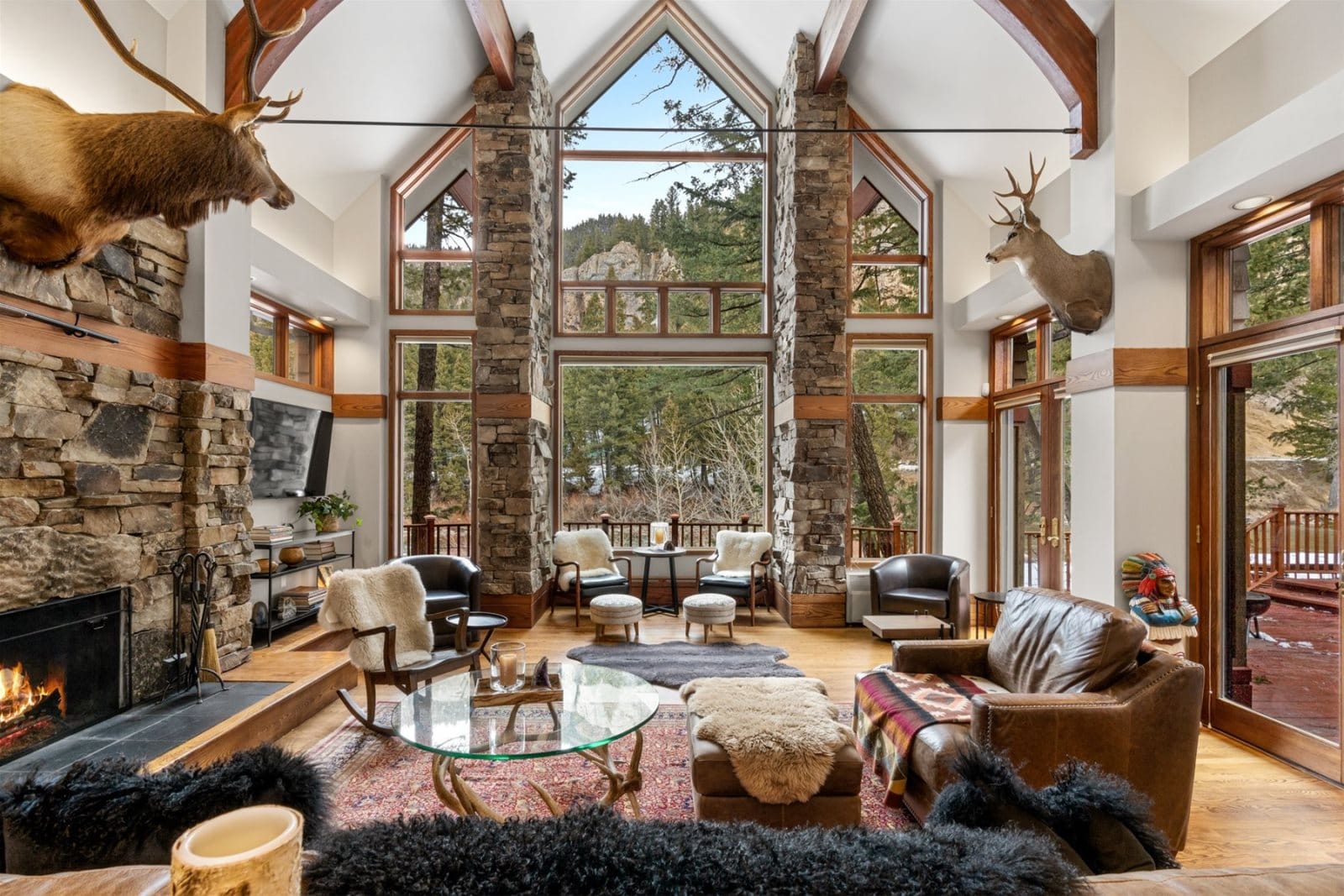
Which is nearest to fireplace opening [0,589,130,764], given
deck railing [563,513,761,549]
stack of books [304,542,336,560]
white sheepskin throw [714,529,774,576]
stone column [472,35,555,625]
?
stack of books [304,542,336,560]

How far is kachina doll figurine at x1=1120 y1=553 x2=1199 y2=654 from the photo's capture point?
3.37 m

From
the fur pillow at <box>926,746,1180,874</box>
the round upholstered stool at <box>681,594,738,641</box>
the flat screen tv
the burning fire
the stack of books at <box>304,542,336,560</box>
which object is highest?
the flat screen tv

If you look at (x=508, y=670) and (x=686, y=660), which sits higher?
(x=508, y=670)

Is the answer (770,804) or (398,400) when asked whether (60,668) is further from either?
(398,400)

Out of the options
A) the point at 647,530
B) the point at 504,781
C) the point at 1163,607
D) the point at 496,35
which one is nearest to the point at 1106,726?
the point at 1163,607

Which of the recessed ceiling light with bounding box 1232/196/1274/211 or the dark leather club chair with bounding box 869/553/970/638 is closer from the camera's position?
the recessed ceiling light with bounding box 1232/196/1274/211

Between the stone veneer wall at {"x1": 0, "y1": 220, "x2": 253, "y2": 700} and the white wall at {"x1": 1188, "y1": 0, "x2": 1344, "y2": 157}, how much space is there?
5669mm

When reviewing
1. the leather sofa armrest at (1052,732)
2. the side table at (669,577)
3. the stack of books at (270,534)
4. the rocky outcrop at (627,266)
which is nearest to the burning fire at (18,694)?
the stack of books at (270,534)

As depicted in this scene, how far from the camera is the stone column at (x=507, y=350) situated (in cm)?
580

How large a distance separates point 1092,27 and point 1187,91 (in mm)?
687

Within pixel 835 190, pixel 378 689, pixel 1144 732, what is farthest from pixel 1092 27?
pixel 378 689

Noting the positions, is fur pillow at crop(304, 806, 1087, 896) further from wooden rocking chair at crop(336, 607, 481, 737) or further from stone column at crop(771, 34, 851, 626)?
stone column at crop(771, 34, 851, 626)

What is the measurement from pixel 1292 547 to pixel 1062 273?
1.82 meters

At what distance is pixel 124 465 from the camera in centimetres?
306
